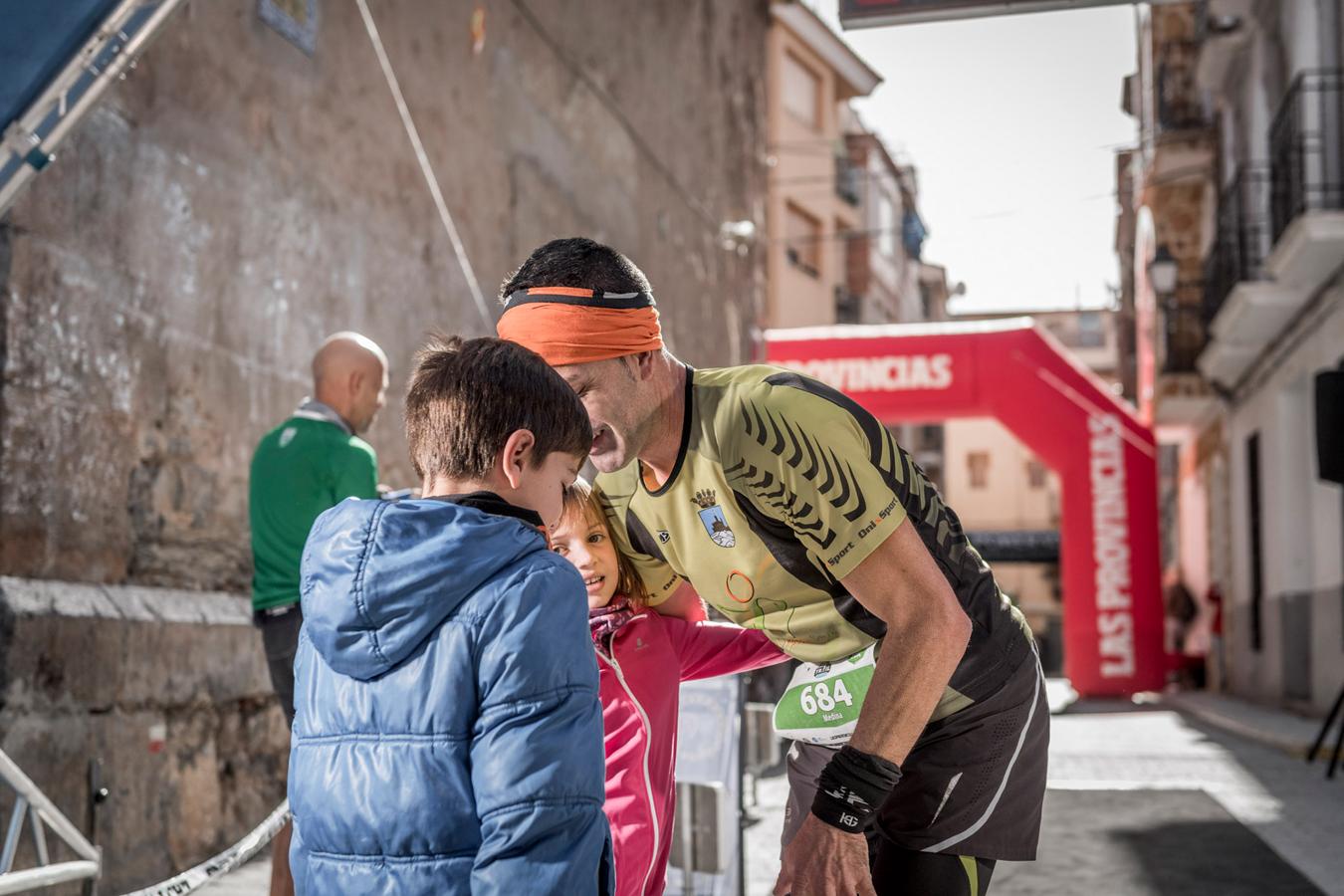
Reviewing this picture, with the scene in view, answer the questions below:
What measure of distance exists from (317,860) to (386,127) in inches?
272

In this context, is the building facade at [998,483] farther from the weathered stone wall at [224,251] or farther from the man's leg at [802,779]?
the man's leg at [802,779]

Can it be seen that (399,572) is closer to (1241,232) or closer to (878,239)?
(1241,232)

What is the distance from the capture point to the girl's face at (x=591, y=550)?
2.92 metres

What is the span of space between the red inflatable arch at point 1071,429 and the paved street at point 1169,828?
653 cm

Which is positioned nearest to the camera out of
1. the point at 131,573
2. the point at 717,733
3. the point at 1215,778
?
the point at 717,733

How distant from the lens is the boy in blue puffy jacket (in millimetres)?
1943

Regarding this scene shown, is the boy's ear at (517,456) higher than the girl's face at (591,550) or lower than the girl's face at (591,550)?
higher

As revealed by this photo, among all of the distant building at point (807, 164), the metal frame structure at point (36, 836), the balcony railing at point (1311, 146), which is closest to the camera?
the metal frame structure at point (36, 836)

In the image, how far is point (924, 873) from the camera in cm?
251

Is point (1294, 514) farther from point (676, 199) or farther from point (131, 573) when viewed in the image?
point (131, 573)

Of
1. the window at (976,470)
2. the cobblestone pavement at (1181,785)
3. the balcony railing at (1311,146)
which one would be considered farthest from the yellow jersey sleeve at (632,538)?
the window at (976,470)

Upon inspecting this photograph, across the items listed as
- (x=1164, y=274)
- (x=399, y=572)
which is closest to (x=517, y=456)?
(x=399, y=572)

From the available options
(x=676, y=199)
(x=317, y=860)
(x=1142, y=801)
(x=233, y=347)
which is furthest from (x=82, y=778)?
(x=676, y=199)

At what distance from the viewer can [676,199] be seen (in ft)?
53.5
